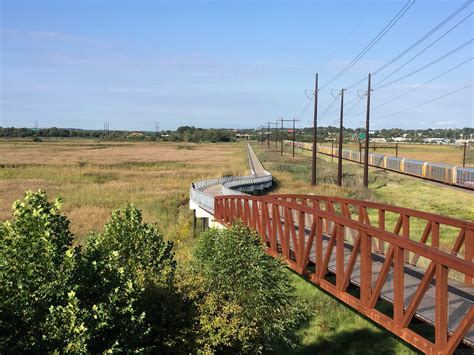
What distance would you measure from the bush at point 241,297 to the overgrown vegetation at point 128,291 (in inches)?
1.1

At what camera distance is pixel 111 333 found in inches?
333

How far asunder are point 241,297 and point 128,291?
5015mm

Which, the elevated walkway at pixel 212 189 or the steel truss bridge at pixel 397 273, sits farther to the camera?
the elevated walkway at pixel 212 189

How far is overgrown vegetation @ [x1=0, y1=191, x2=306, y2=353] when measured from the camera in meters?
7.84

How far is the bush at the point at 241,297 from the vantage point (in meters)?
11.5

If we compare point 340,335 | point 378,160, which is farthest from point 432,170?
point 340,335

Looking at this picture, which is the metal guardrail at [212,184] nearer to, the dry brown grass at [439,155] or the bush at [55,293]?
the bush at [55,293]

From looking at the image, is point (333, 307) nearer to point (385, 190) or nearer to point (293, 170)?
point (385, 190)

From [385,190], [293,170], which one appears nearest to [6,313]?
[385,190]

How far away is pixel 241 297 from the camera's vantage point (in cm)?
1307

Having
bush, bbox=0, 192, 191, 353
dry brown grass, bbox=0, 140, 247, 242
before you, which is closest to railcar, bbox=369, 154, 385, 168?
dry brown grass, bbox=0, 140, 247, 242

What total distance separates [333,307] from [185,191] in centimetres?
3207

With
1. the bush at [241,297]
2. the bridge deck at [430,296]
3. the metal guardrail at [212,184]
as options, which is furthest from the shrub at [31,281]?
the metal guardrail at [212,184]

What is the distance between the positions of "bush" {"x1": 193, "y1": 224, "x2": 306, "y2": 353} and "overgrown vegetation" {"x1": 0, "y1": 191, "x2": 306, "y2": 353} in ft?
0.10
